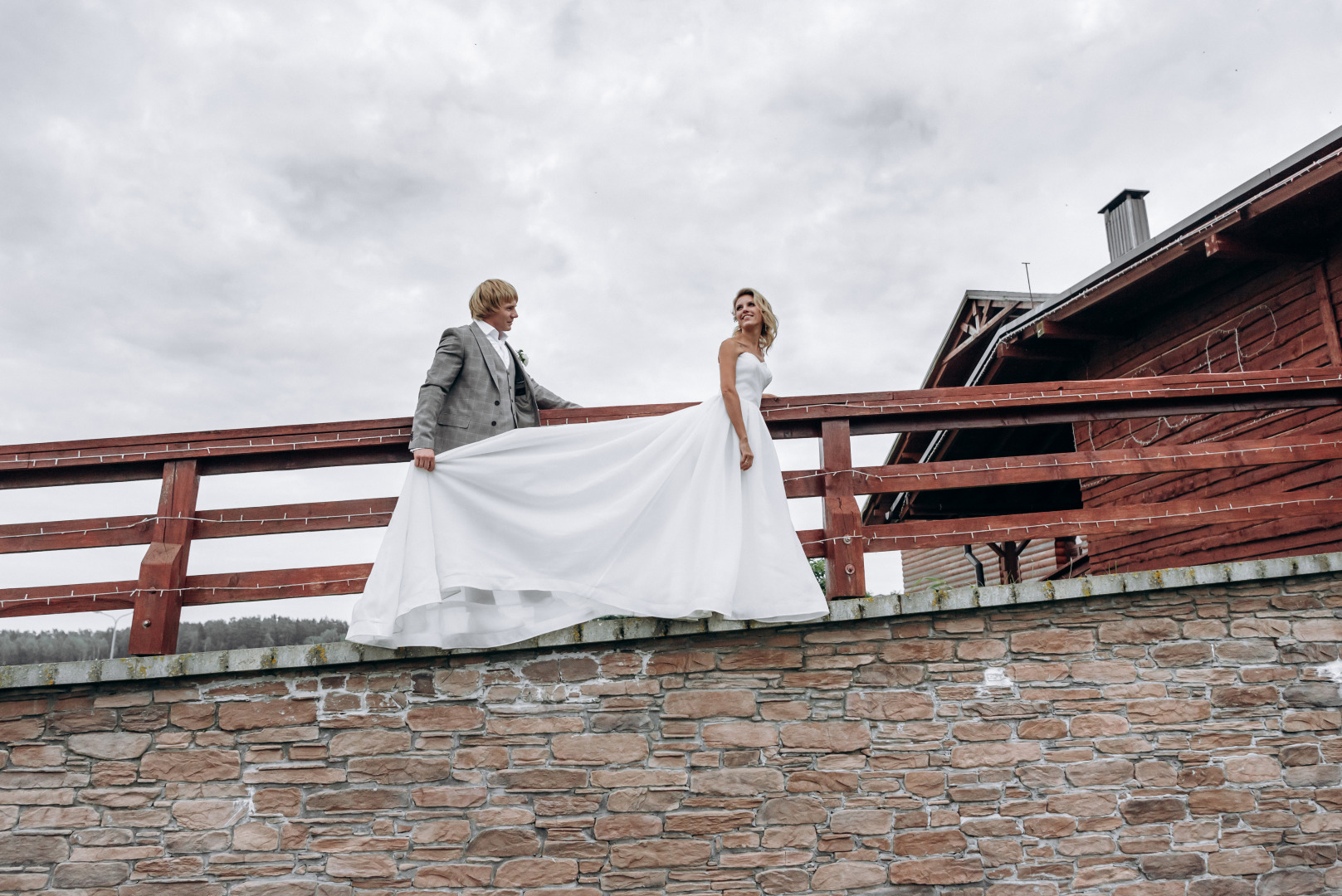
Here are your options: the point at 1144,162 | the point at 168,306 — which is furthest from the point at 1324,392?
the point at 168,306

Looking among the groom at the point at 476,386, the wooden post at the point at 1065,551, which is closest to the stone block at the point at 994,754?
the groom at the point at 476,386

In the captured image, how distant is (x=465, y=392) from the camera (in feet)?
13.7

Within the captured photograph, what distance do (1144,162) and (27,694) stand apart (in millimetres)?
13718

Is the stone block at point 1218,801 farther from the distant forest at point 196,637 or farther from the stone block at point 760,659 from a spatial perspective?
the distant forest at point 196,637

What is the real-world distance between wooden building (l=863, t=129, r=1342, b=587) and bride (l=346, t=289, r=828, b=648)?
282 cm

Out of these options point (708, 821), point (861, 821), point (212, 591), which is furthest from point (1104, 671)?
point (212, 591)

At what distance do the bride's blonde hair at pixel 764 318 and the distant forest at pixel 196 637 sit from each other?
2.58 m

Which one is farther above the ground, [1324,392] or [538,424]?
[1324,392]

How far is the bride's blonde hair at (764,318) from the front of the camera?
4.28 m

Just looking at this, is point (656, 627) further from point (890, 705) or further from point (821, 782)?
point (890, 705)

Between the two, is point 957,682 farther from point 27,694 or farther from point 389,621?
point 27,694

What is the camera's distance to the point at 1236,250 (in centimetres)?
658

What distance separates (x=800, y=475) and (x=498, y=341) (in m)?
1.65

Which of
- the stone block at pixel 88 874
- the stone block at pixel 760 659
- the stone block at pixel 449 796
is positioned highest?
the stone block at pixel 760 659
